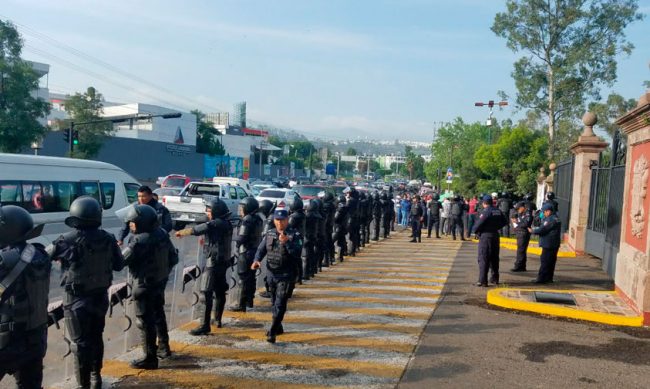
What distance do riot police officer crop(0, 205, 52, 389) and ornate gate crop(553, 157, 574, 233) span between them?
1630cm

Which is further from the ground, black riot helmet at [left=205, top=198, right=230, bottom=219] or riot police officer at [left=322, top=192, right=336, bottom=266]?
black riot helmet at [left=205, top=198, right=230, bottom=219]

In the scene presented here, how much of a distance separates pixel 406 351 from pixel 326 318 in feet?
6.04

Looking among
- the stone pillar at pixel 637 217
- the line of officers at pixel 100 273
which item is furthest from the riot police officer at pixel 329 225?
the stone pillar at pixel 637 217

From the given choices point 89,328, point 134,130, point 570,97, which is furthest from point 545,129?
point 134,130

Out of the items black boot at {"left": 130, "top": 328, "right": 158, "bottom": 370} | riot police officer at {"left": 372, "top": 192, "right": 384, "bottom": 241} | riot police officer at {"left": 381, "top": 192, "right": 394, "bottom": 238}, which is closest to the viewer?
black boot at {"left": 130, "top": 328, "right": 158, "bottom": 370}

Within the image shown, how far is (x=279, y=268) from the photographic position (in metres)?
7.15

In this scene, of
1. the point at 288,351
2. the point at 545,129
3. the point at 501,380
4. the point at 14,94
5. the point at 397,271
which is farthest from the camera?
the point at 545,129

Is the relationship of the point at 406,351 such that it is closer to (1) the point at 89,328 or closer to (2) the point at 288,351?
(2) the point at 288,351

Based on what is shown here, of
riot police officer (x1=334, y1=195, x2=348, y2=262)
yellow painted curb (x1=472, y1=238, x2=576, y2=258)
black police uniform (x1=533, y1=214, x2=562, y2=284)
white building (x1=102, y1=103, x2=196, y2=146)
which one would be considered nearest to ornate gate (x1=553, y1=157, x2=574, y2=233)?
yellow painted curb (x1=472, y1=238, x2=576, y2=258)

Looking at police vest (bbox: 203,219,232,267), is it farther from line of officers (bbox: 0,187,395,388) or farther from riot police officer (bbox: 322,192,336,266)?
riot police officer (bbox: 322,192,336,266)

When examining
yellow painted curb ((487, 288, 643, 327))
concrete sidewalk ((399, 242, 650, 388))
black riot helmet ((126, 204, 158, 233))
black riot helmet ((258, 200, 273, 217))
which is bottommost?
concrete sidewalk ((399, 242, 650, 388))

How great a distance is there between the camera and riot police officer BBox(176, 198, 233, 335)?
729cm

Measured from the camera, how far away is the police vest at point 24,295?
160 inches

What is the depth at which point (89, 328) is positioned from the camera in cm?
507
